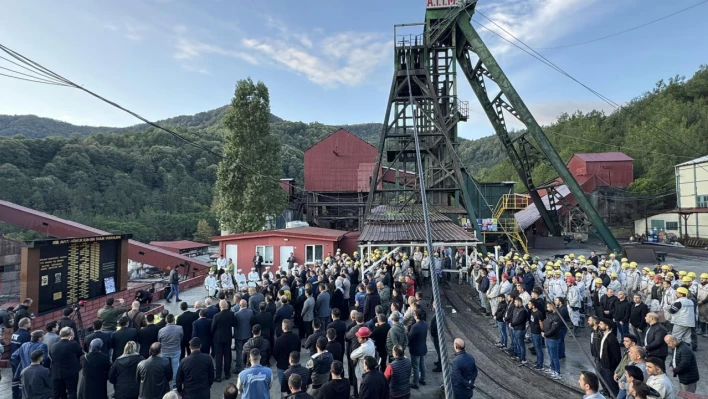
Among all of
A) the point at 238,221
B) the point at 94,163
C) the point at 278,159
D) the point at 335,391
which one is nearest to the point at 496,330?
the point at 335,391

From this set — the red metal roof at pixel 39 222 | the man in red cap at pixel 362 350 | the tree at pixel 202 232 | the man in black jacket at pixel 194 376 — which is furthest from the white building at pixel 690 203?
the tree at pixel 202 232

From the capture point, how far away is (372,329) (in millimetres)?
7504

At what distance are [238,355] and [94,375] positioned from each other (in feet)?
10.0

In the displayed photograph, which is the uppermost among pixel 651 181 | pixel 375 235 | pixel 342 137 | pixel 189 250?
pixel 342 137

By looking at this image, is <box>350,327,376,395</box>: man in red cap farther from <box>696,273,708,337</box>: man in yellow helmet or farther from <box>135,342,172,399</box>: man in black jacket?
<box>696,273,708,337</box>: man in yellow helmet

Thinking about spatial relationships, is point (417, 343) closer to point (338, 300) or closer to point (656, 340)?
point (338, 300)

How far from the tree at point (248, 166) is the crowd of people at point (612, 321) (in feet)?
67.4

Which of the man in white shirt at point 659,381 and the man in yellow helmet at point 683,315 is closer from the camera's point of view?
the man in white shirt at point 659,381

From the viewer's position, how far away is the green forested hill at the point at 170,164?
44562mm

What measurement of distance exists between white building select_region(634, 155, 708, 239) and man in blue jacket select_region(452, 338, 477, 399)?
31.0 m

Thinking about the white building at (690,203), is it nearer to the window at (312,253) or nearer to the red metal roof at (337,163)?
the window at (312,253)

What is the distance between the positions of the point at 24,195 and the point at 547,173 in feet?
275

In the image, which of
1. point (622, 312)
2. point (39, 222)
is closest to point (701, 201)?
point (622, 312)

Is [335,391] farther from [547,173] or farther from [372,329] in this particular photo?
[547,173]
